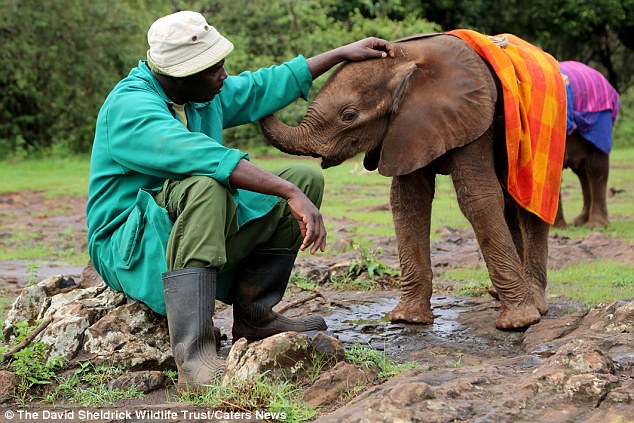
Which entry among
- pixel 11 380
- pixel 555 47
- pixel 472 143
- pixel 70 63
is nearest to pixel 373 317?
pixel 472 143

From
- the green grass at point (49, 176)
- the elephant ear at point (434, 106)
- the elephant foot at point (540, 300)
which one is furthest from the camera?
the green grass at point (49, 176)

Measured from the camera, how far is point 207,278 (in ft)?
13.6

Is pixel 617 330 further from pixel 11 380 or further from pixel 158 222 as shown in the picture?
pixel 11 380

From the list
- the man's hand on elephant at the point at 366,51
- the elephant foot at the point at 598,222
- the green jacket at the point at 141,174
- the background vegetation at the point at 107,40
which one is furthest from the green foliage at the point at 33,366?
the background vegetation at the point at 107,40

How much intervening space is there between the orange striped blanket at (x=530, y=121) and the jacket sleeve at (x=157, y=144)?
1.77 meters

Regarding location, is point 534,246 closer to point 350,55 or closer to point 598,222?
point 350,55

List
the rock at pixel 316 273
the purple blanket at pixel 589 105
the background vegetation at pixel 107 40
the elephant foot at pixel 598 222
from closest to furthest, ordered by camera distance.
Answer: the rock at pixel 316 273 → the purple blanket at pixel 589 105 → the elephant foot at pixel 598 222 → the background vegetation at pixel 107 40

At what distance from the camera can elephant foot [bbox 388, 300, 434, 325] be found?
5555 mm

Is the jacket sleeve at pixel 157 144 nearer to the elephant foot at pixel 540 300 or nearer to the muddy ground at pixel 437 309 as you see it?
the muddy ground at pixel 437 309

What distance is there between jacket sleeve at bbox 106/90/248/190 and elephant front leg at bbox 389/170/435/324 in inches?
65.7

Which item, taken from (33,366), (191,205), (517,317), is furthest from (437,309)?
(33,366)

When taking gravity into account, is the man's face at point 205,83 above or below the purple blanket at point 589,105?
above

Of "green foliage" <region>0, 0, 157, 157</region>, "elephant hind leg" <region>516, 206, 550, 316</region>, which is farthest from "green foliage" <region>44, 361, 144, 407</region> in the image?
"green foliage" <region>0, 0, 157, 157</region>

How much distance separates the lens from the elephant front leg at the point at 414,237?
564cm
